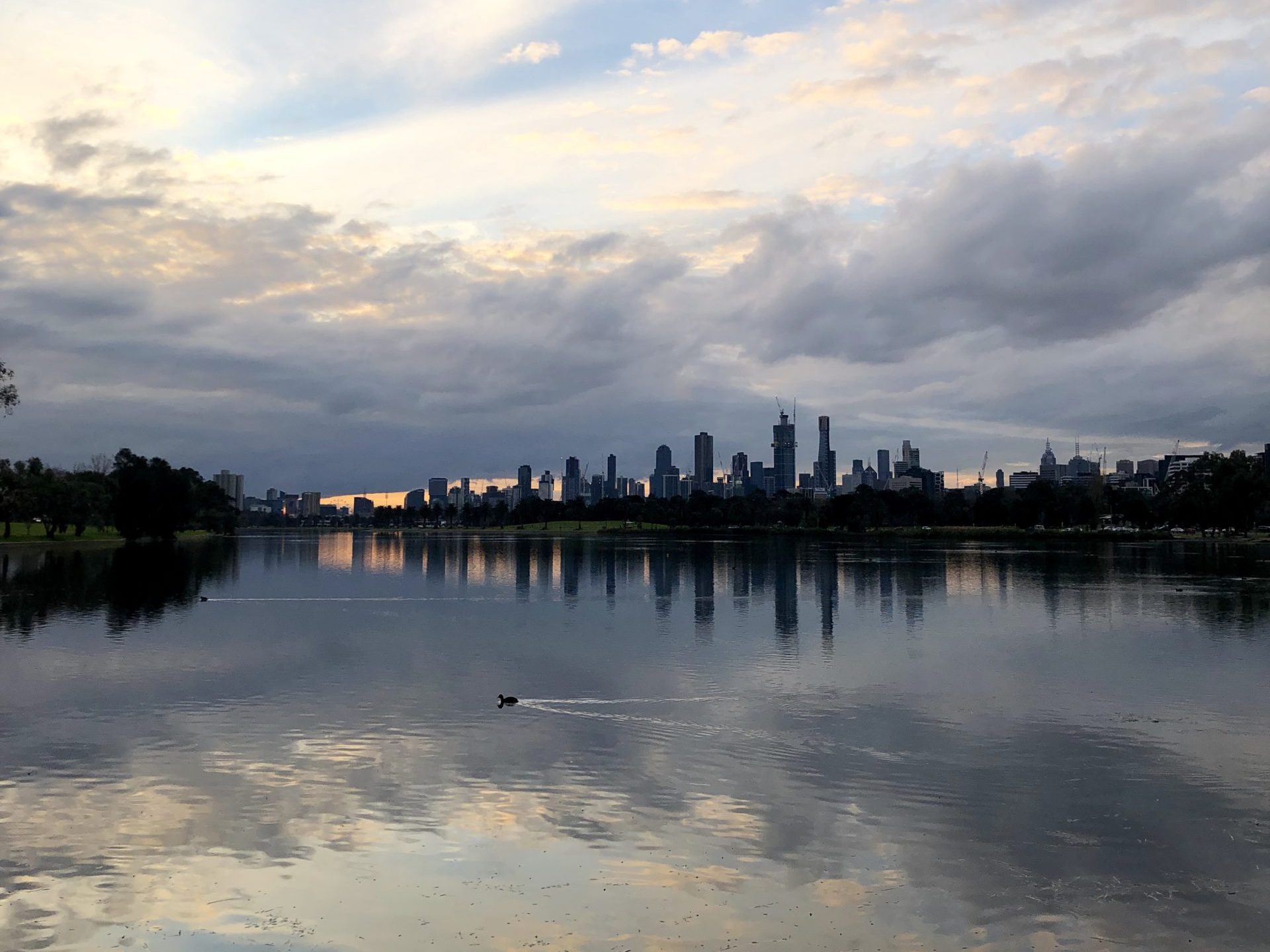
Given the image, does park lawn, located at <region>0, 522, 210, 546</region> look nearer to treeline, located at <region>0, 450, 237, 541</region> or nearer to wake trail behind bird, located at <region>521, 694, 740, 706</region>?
treeline, located at <region>0, 450, 237, 541</region>

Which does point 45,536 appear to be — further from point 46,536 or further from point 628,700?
point 628,700

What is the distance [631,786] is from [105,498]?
164426mm

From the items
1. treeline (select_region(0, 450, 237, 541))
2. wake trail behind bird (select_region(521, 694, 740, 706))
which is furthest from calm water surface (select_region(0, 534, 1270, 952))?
treeline (select_region(0, 450, 237, 541))

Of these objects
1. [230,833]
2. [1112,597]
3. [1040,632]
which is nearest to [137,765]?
[230,833]

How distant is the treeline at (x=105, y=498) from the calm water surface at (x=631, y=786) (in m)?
90.2

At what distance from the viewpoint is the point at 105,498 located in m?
161

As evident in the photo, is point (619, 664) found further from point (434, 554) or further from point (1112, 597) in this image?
point (434, 554)

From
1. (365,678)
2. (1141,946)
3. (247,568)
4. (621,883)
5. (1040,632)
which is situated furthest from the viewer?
(247,568)

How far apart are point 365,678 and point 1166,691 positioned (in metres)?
27.3

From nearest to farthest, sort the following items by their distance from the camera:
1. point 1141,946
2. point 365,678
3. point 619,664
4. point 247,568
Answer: point 1141,946
point 365,678
point 619,664
point 247,568

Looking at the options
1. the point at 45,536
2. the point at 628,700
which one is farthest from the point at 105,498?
the point at 628,700

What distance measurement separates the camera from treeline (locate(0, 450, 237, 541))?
127 metres

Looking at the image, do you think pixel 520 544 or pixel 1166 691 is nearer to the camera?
pixel 1166 691

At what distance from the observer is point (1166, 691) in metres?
32.8
